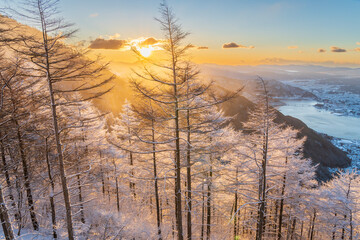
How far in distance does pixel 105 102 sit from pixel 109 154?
64.9 m

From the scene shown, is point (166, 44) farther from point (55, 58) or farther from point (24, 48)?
point (24, 48)

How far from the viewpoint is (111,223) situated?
49.6ft

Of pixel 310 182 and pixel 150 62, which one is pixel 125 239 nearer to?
pixel 150 62

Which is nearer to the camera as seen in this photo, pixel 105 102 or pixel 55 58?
pixel 55 58

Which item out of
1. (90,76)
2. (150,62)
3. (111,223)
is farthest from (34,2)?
(111,223)

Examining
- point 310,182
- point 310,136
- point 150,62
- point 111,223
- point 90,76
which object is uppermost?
point 150,62

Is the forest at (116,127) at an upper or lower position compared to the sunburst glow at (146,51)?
lower

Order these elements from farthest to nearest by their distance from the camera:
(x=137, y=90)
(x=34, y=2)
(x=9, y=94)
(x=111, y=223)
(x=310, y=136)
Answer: (x=310, y=136), (x=111, y=223), (x=9, y=94), (x=137, y=90), (x=34, y=2)

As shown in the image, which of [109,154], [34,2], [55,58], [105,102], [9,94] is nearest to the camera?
[34,2]

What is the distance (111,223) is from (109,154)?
5.97 m

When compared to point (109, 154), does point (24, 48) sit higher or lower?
higher

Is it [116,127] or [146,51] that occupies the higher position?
[146,51]

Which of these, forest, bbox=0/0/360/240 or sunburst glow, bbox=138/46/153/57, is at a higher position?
sunburst glow, bbox=138/46/153/57

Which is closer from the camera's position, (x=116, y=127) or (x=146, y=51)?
(x=146, y=51)
